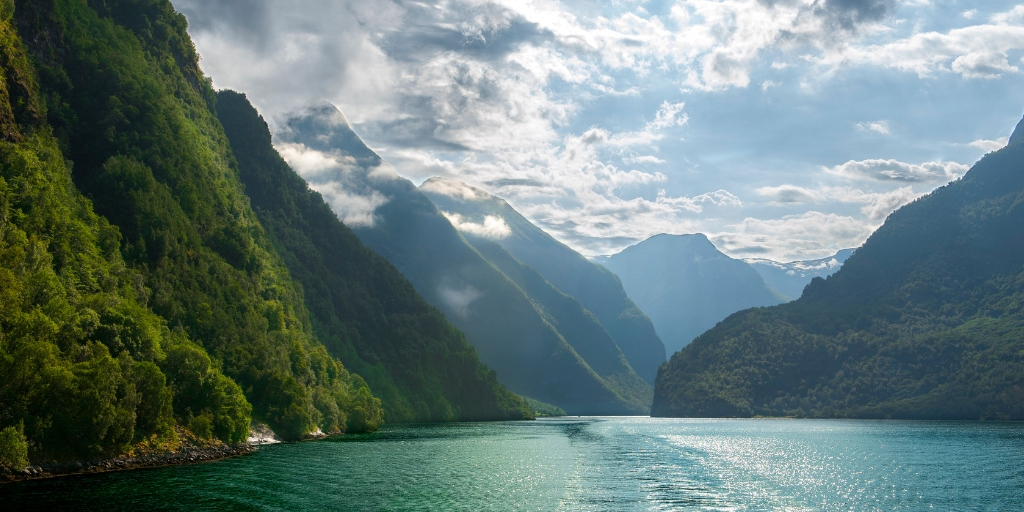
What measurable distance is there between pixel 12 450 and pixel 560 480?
207 ft

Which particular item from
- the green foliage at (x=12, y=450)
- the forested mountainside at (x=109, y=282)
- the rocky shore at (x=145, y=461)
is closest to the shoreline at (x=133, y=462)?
the rocky shore at (x=145, y=461)

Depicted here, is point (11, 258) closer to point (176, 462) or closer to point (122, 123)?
point (176, 462)

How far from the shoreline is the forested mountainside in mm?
1407

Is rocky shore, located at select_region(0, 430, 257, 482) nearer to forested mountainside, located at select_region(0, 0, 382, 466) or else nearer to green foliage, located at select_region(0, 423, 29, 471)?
green foliage, located at select_region(0, 423, 29, 471)

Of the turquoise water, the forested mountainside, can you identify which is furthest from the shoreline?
the turquoise water

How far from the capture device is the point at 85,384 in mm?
90500

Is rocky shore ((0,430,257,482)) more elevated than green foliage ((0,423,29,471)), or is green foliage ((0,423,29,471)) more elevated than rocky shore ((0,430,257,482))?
green foliage ((0,423,29,471))

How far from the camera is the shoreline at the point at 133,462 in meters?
80.3

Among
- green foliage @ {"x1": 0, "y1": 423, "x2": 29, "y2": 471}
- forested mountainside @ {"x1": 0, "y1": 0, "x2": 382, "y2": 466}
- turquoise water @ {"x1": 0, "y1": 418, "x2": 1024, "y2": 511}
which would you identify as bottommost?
turquoise water @ {"x1": 0, "y1": 418, "x2": 1024, "y2": 511}

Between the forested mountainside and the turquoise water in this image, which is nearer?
the turquoise water

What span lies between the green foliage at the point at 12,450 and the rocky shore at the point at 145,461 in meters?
0.64

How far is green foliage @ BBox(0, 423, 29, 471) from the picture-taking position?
252 feet

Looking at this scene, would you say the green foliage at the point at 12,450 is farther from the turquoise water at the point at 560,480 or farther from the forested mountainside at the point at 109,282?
the turquoise water at the point at 560,480

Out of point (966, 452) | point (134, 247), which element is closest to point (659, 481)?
point (966, 452)
